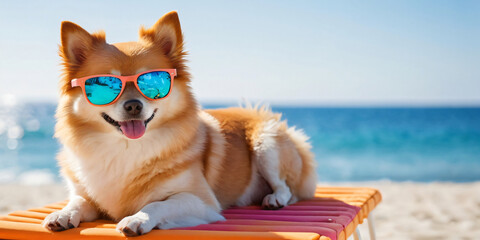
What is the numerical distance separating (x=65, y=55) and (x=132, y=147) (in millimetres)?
595

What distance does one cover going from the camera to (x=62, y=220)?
2.18 m

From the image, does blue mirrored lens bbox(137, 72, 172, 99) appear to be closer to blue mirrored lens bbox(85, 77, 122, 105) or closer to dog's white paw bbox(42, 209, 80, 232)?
blue mirrored lens bbox(85, 77, 122, 105)

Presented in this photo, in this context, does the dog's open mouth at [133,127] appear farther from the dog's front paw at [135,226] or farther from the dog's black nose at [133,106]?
the dog's front paw at [135,226]

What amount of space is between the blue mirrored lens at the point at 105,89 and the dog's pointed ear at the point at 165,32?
36 cm

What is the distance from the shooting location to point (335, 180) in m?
12.8

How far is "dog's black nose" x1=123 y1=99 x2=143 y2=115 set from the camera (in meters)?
2.22

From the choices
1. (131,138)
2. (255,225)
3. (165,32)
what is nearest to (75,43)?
(165,32)

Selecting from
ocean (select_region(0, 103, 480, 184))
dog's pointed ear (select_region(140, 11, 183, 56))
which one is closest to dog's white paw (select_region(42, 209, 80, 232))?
dog's pointed ear (select_region(140, 11, 183, 56))

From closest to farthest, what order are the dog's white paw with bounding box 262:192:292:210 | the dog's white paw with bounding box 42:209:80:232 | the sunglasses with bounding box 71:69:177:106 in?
the dog's white paw with bounding box 42:209:80:232 → the sunglasses with bounding box 71:69:177:106 → the dog's white paw with bounding box 262:192:292:210

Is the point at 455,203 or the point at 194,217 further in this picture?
the point at 455,203

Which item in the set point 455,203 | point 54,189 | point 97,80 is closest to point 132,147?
point 97,80

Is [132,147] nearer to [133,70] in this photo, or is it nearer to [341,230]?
[133,70]

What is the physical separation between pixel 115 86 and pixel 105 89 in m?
0.05

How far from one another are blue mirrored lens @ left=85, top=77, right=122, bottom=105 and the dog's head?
3 centimetres
